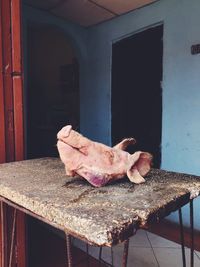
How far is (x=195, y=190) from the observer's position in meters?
0.99

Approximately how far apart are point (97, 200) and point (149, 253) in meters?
1.66

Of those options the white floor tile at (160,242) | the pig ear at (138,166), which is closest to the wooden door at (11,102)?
the pig ear at (138,166)

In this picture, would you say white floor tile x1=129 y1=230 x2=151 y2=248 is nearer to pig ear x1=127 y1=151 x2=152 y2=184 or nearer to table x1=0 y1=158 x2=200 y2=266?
table x1=0 y1=158 x2=200 y2=266

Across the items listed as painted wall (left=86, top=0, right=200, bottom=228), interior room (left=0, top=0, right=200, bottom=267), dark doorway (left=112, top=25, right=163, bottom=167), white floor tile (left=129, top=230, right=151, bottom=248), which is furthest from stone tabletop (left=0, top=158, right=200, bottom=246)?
dark doorway (left=112, top=25, right=163, bottom=167)

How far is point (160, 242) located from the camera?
2447 millimetres

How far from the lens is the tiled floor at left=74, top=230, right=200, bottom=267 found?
207cm

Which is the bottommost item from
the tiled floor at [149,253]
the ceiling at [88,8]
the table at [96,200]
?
the tiled floor at [149,253]

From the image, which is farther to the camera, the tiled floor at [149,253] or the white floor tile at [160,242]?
the white floor tile at [160,242]

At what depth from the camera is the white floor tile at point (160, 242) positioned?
→ 2.37 metres

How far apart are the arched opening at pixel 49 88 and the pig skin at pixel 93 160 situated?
3529 millimetres

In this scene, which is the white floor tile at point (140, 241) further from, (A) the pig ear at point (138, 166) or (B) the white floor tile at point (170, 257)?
(A) the pig ear at point (138, 166)

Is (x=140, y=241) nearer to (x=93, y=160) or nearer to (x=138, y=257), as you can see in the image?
(x=138, y=257)

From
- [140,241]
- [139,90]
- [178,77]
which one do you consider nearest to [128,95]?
[139,90]

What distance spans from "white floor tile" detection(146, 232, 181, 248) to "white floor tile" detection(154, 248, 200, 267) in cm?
6
